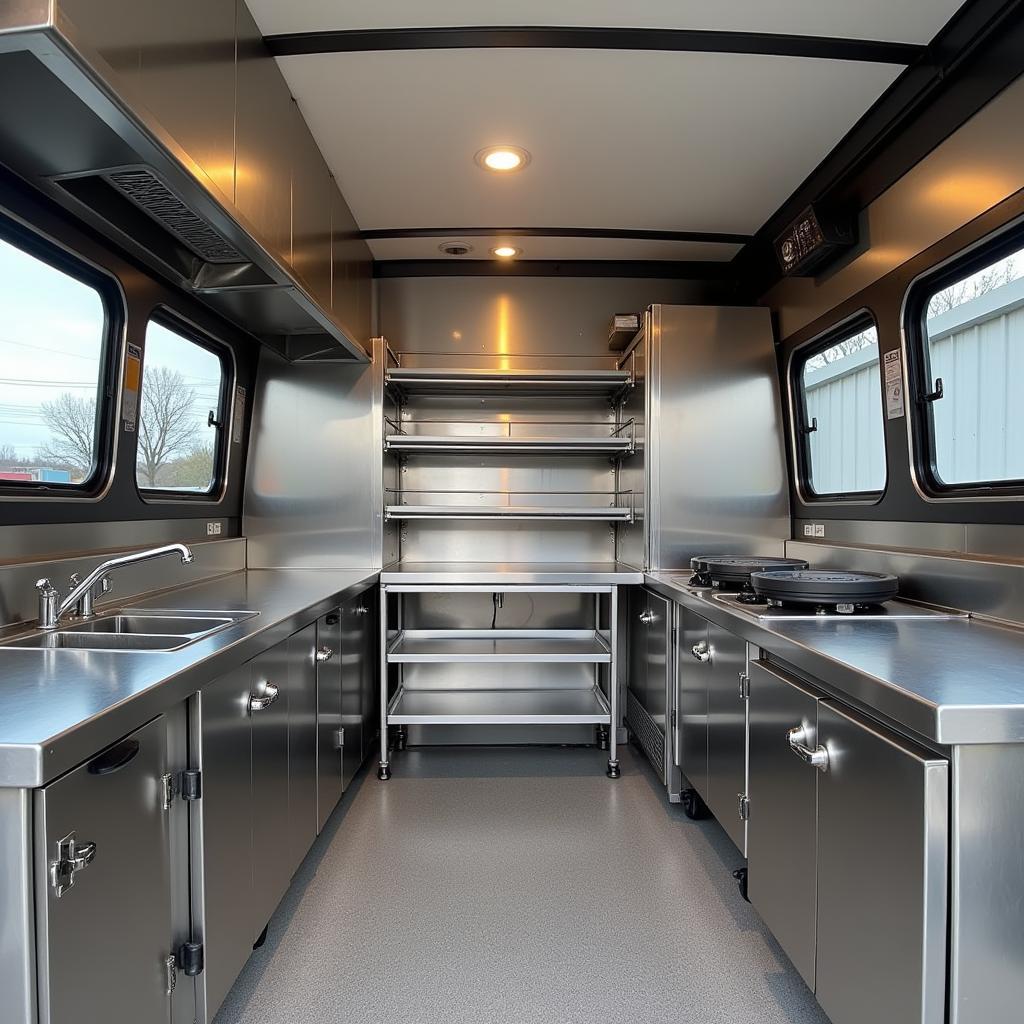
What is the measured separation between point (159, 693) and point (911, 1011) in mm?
1468

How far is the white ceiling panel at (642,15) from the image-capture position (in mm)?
1970

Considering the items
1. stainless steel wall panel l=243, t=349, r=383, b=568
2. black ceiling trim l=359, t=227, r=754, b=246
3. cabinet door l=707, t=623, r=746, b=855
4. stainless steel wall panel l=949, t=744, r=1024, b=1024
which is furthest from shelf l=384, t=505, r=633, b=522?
stainless steel wall panel l=949, t=744, r=1024, b=1024

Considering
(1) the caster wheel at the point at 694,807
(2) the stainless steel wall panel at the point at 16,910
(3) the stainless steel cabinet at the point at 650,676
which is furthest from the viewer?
(3) the stainless steel cabinet at the point at 650,676

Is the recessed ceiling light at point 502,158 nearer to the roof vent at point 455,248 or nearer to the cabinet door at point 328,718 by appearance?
the roof vent at point 455,248

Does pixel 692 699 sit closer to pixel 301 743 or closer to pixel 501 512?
pixel 501 512

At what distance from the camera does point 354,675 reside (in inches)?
121

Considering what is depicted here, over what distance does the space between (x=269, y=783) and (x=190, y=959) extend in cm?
51

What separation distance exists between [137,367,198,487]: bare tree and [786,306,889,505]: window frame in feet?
9.14

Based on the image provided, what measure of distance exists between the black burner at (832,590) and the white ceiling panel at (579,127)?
1660mm

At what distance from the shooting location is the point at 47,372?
2.04m

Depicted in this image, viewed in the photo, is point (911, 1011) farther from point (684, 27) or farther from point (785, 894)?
point (684, 27)

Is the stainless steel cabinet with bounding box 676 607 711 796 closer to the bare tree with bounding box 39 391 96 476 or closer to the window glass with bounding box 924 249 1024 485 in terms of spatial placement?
the window glass with bounding box 924 249 1024 485

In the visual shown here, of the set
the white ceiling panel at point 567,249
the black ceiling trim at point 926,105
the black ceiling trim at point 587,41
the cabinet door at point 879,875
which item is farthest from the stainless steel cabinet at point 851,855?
the white ceiling panel at point 567,249

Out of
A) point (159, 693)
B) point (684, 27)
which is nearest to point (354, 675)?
point (159, 693)
